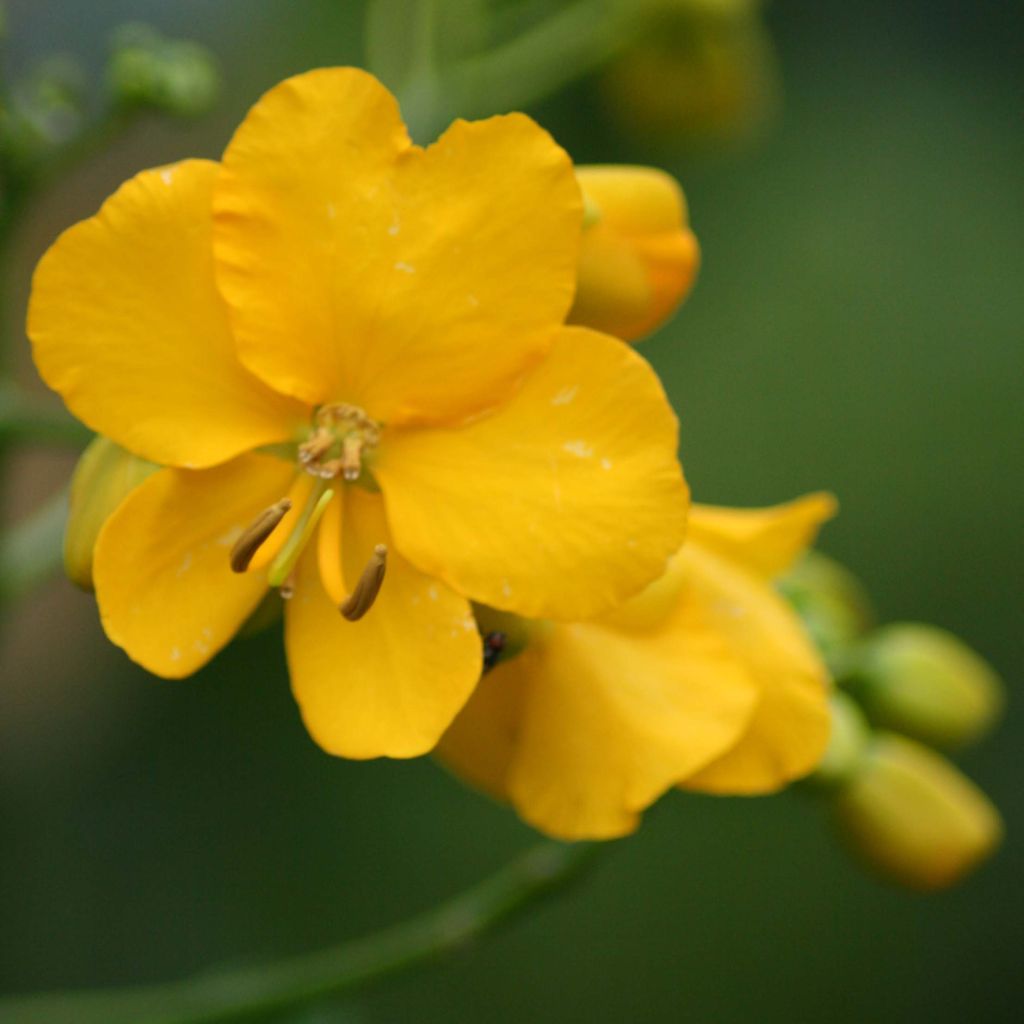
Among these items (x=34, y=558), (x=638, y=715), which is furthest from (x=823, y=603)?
(x=34, y=558)

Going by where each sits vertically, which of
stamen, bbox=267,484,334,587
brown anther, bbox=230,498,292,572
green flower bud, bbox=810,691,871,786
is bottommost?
green flower bud, bbox=810,691,871,786

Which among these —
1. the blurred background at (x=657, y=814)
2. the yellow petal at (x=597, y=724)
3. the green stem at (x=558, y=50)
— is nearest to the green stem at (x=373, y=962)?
the yellow petal at (x=597, y=724)

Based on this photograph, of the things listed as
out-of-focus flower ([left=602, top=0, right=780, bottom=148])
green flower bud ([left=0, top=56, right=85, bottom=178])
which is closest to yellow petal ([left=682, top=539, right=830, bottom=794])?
→ green flower bud ([left=0, top=56, right=85, bottom=178])

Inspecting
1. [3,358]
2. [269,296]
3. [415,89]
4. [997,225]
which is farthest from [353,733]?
[997,225]

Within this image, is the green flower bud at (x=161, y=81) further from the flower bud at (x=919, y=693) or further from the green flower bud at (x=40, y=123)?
the flower bud at (x=919, y=693)

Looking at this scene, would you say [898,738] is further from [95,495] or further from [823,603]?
[95,495]

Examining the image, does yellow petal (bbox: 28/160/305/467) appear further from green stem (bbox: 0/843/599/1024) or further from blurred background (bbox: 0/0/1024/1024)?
blurred background (bbox: 0/0/1024/1024)

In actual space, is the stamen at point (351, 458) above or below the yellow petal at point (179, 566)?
above
